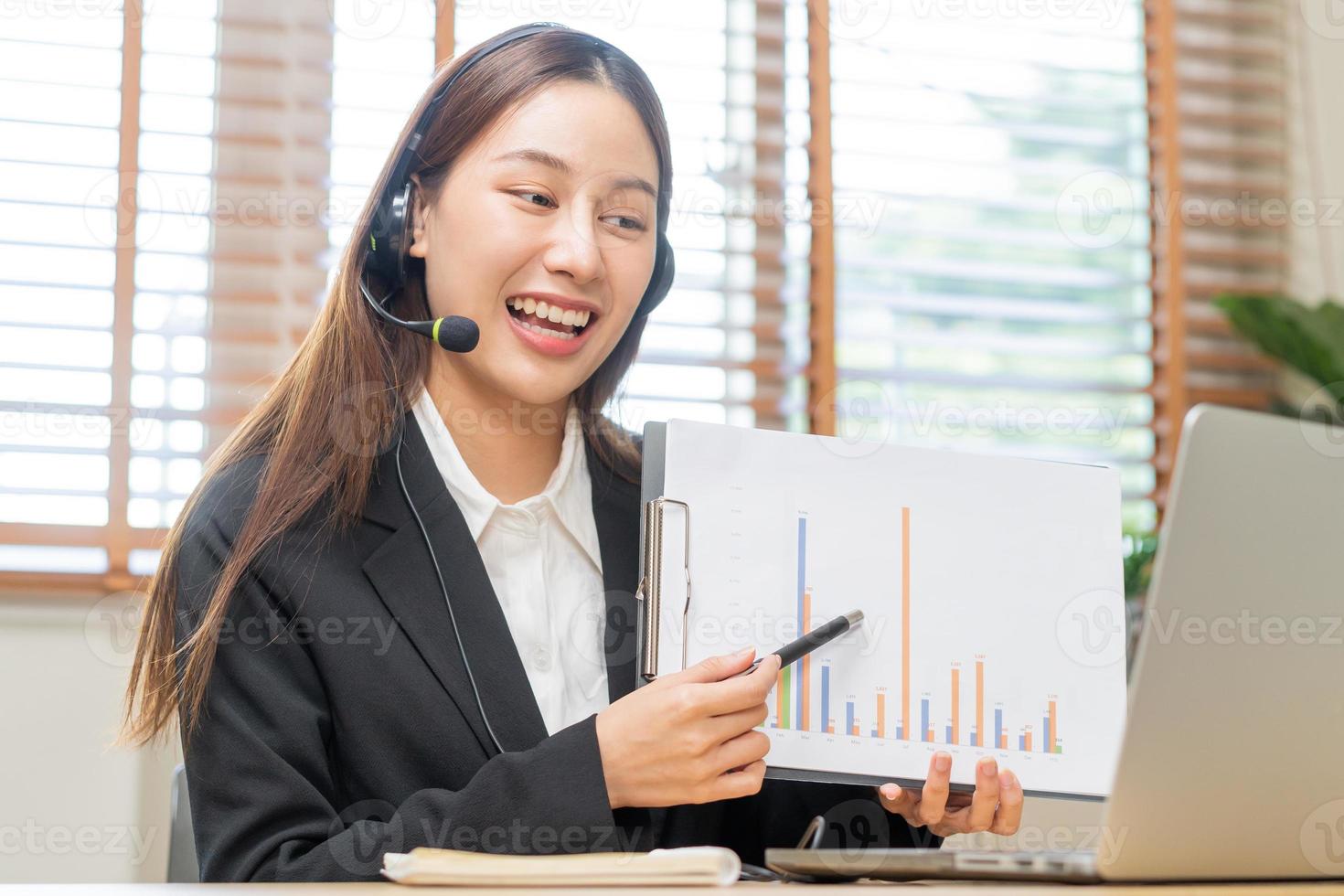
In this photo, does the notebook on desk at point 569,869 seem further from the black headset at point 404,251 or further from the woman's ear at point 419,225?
the woman's ear at point 419,225

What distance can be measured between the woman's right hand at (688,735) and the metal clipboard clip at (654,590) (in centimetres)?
3

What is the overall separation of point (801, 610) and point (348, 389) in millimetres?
550

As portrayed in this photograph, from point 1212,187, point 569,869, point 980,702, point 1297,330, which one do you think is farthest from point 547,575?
point 1212,187

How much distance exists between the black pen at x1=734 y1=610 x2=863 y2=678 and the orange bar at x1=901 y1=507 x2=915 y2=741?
58mm

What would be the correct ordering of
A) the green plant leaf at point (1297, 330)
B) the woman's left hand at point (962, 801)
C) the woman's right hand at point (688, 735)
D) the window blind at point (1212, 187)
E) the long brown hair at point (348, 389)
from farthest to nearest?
the window blind at point (1212, 187) → the green plant leaf at point (1297, 330) → the long brown hair at point (348, 389) → the woman's left hand at point (962, 801) → the woman's right hand at point (688, 735)

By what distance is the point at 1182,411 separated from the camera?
259cm

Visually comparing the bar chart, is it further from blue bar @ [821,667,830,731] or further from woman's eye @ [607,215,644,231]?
woman's eye @ [607,215,644,231]

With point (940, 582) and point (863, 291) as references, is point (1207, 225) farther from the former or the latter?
point (940, 582)

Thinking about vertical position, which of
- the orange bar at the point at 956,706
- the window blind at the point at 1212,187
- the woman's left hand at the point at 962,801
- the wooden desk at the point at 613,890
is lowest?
the woman's left hand at the point at 962,801

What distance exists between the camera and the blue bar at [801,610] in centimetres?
102

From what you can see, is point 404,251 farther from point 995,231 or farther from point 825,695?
point 995,231

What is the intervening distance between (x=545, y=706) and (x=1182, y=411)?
6.09ft

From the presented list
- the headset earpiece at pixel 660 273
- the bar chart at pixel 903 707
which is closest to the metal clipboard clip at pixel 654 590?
the bar chart at pixel 903 707

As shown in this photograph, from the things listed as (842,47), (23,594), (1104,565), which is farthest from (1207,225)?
(23,594)
